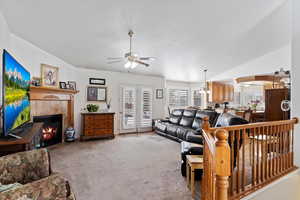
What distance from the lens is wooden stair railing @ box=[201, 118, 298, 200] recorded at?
1157 millimetres

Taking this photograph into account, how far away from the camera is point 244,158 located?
209 cm

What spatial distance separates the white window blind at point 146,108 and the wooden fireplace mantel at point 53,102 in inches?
102

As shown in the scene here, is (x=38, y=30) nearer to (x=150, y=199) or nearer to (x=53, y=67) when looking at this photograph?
(x=53, y=67)

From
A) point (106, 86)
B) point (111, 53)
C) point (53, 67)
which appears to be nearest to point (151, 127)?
point (106, 86)

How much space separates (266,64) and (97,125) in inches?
222

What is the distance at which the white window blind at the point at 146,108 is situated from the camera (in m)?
6.56

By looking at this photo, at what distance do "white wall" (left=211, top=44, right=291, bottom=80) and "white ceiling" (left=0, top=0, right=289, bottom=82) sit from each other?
284 millimetres

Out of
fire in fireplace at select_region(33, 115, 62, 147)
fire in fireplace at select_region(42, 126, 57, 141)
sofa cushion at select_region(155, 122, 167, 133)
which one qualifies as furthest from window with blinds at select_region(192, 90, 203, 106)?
fire in fireplace at select_region(42, 126, 57, 141)

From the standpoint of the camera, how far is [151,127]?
6805mm

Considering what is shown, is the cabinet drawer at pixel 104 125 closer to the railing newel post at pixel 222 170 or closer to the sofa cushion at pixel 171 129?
the sofa cushion at pixel 171 129

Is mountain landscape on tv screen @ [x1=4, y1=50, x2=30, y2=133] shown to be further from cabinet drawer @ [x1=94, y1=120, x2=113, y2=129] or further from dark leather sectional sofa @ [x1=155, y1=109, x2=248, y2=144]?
dark leather sectional sofa @ [x1=155, y1=109, x2=248, y2=144]

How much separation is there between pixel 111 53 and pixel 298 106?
4.27 m

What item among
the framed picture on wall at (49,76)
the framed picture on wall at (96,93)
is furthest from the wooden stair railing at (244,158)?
the framed picture on wall at (96,93)

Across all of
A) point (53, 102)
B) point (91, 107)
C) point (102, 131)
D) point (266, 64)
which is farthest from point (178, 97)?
point (53, 102)
